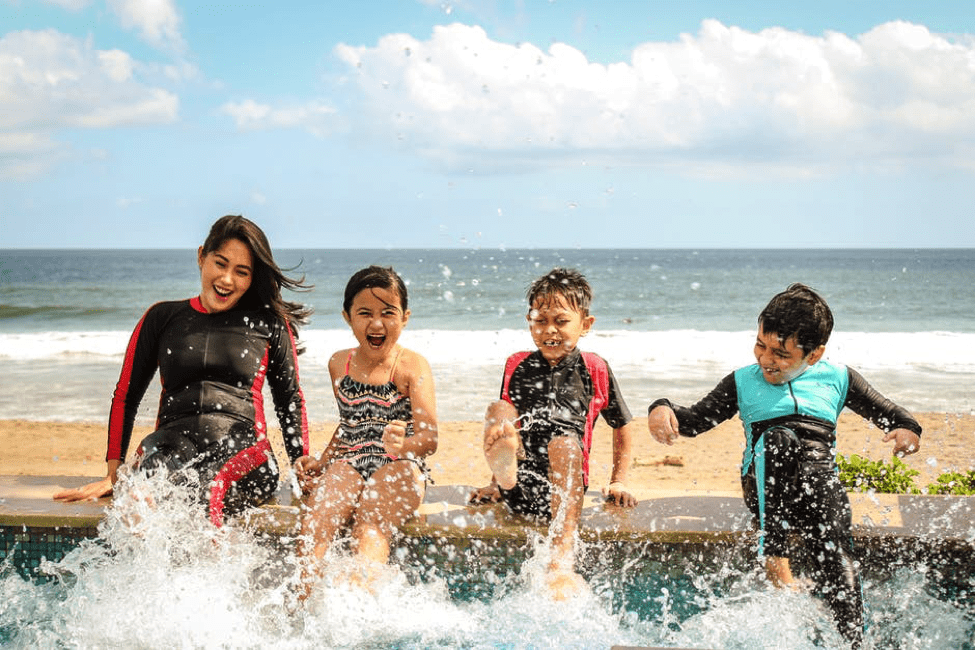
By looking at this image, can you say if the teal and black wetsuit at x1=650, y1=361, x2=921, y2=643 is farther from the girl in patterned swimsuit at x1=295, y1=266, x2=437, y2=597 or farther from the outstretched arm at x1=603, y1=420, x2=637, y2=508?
the girl in patterned swimsuit at x1=295, y1=266, x2=437, y2=597

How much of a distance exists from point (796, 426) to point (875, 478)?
1237 millimetres

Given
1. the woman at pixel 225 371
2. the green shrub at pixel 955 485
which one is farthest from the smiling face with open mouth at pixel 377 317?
the green shrub at pixel 955 485

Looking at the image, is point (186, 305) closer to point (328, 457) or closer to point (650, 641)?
point (328, 457)

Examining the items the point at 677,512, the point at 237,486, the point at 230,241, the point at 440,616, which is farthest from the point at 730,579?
the point at 230,241

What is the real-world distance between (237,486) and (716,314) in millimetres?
21426

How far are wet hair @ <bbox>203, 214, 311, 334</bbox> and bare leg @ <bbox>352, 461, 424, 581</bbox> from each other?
0.94m

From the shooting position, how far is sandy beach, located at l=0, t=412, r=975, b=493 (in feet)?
22.1

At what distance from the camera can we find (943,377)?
12.5 metres

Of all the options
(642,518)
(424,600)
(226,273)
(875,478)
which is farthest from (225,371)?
(875,478)

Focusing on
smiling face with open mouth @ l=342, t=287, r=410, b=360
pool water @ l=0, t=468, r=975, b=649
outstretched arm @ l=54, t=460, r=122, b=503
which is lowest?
pool water @ l=0, t=468, r=975, b=649

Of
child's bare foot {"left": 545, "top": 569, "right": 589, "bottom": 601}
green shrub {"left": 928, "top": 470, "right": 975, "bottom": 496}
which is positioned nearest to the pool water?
child's bare foot {"left": 545, "top": 569, "right": 589, "bottom": 601}

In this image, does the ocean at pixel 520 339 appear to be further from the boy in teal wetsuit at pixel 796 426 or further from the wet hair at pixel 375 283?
the boy in teal wetsuit at pixel 796 426

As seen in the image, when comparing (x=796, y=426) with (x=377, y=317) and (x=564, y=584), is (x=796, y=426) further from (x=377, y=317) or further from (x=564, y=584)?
(x=377, y=317)

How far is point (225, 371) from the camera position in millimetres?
3977
